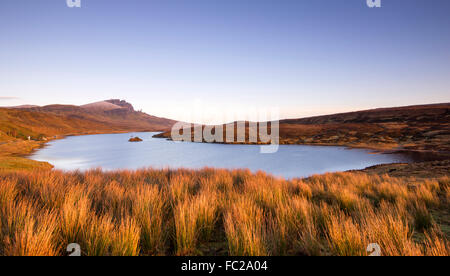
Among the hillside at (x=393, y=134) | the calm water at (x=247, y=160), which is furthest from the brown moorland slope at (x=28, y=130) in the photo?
the hillside at (x=393, y=134)

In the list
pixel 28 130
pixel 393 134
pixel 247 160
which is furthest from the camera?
pixel 28 130

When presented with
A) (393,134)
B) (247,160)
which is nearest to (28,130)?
(247,160)

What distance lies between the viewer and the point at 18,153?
2523cm

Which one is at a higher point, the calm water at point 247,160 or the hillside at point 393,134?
the hillside at point 393,134

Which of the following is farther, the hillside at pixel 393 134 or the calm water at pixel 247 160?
the hillside at pixel 393 134

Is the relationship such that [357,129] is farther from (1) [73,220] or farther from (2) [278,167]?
(1) [73,220]

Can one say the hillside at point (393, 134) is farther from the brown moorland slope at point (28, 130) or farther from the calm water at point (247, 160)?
the brown moorland slope at point (28, 130)

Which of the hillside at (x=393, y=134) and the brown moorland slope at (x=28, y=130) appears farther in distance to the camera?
the hillside at (x=393, y=134)

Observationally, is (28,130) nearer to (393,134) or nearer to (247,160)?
(247,160)

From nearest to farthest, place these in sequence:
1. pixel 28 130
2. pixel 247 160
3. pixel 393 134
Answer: pixel 247 160 < pixel 393 134 < pixel 28 130

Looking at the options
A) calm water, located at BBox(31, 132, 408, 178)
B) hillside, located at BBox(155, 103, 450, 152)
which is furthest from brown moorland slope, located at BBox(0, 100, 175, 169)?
hillside, located at BBox(155, 103, 450, 152)

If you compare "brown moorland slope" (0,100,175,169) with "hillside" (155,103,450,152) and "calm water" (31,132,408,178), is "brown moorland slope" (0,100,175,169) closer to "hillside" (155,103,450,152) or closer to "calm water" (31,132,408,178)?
"calm water" (31,132,408,178)
